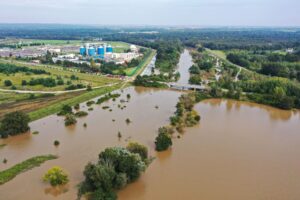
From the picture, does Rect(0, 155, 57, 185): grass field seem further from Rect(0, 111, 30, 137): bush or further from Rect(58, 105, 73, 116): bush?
Rect(58, 105, 73, 116): bush

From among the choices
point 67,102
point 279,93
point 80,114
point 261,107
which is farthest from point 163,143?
point 279,93

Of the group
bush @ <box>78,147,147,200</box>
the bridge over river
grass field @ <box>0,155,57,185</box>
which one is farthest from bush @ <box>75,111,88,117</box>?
the bridge over river

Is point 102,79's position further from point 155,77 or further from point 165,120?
point 165,120

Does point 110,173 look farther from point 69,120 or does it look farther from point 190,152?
point 69,120

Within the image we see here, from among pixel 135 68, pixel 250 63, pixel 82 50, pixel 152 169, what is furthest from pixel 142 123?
pixel 82 50

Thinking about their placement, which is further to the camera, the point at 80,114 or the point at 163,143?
the point at 80,114

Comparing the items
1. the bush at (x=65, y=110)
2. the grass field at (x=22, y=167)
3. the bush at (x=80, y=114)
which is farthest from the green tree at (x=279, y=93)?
the grass field at (x=22, y=167)
